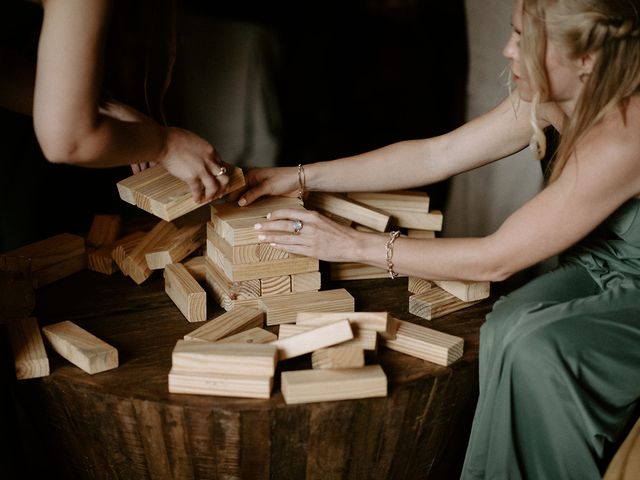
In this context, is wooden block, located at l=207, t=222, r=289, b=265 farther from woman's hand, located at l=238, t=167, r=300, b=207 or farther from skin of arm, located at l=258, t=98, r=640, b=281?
woman's hand, located at l=238, t=167, r=300, b=207

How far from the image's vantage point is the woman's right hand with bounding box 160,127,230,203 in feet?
6.45

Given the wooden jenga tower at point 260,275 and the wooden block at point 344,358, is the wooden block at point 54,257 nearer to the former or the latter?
the wooden jenga tower at point 260,275

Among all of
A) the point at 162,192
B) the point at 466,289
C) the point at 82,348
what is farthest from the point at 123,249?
the point at 466,289

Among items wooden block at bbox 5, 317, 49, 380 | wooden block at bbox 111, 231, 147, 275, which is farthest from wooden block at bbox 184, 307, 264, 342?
wooden block at bbox 111, 231, 147, 275

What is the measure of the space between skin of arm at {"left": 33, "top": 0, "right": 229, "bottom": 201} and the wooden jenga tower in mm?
349

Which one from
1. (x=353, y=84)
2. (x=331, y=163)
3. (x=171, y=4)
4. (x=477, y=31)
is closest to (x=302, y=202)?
(x=331, y=163)

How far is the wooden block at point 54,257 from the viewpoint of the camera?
7.37 ft

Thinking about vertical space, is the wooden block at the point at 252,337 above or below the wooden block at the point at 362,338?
below

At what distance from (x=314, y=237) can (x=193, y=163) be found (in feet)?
1.23

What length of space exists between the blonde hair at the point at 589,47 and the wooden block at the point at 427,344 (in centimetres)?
48

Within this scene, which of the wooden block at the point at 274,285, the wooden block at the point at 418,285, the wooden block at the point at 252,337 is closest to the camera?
the wooden block at the point at 252,337

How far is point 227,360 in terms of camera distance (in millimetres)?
1690

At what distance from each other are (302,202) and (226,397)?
0.72 m

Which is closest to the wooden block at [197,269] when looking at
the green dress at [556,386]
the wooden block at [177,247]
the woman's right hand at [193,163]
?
the wooden block at [177,247]
